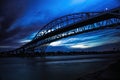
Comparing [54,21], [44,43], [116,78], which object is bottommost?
[116,78]

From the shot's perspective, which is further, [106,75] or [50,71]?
[50,71]

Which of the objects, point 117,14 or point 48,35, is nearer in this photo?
point 117,14

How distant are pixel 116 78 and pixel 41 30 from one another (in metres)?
45.0

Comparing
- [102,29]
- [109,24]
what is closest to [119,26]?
[109,24]

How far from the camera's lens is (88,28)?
128ft

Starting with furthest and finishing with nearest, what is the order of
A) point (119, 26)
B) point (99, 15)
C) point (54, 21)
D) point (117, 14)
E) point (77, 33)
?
point (54, 21)
point (77, 33)
point (119, 26)
point (99, 15)
point (117, 14)

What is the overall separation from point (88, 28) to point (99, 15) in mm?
8368

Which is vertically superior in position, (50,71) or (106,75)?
(106,75)

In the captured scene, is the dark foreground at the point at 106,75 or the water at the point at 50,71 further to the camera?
the water at the point at 50,71

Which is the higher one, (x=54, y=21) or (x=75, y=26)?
(x=54, y=21)

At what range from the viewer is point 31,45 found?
6259cm

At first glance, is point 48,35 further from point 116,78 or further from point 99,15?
point 116,78

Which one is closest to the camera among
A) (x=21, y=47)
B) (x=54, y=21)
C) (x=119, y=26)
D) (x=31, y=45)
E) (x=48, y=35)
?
(x=119, y=26)

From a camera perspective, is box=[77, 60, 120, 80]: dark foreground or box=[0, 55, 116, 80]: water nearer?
box=[77, 60, 120, 80]: dark foreground
